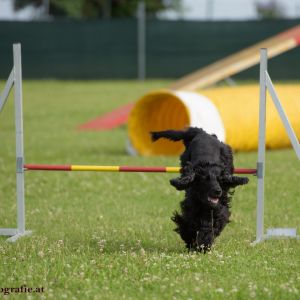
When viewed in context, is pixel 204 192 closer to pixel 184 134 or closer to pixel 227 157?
pixel 227 157

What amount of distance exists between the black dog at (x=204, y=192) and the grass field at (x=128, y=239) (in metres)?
0.16

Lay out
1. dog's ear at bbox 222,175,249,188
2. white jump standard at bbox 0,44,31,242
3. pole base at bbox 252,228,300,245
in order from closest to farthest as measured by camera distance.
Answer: dog's ear at bbox 222,175,249,188 < pole base at bbox 252,228,300,245 < white jump standard at bbox 0,44,31,242

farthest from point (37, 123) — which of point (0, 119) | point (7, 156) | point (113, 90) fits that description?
point (113, 90)

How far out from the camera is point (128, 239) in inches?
244

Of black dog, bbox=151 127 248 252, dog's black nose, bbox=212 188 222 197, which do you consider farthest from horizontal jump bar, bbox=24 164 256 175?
dog's black nose, bbox=212 188 222 197

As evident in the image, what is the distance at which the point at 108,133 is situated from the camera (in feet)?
49.5

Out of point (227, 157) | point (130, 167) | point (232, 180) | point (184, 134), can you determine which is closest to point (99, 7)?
point (184, 134)

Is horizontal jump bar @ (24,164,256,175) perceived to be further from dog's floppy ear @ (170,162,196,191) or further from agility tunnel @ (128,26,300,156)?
agility tunnel @ (128,26,300,156)

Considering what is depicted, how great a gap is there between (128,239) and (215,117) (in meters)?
5.21

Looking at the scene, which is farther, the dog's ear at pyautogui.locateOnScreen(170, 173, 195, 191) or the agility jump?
the agility jump

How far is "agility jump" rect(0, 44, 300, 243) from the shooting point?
20.0 feet

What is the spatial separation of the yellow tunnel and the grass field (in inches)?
13.7

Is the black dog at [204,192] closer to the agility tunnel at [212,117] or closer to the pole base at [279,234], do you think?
the pole base at [279,234]

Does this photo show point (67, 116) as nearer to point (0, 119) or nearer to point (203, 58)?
point (0, 119)
